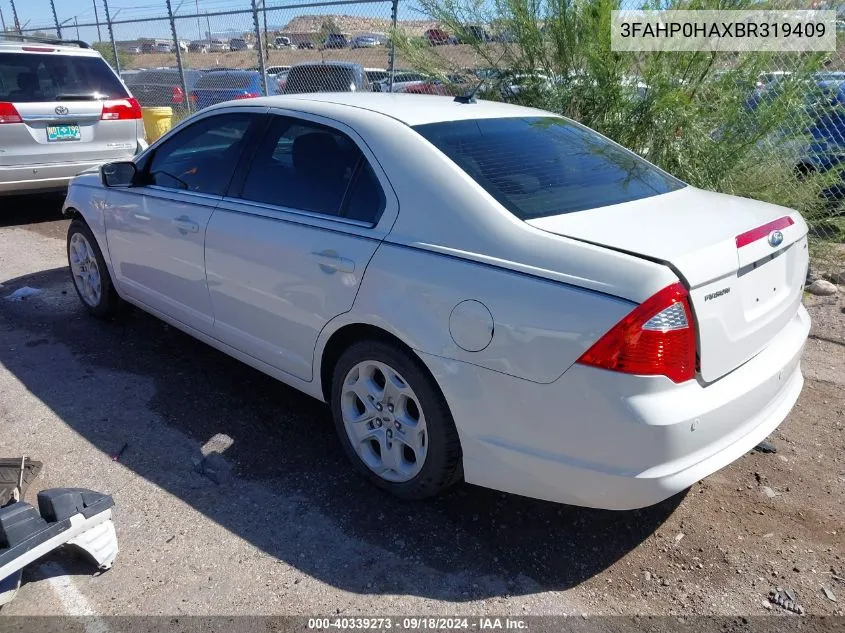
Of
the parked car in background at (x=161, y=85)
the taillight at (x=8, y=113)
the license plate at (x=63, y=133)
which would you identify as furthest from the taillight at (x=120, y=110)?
the parked car in background at (x=161, y=85)

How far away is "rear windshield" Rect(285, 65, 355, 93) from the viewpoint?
10266 mm

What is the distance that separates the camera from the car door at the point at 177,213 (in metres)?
3.84

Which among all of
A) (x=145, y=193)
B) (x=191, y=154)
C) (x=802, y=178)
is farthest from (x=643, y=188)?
(x=802, y=178)

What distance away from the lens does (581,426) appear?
2373mm

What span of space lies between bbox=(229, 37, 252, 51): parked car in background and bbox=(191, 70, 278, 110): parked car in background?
453mm

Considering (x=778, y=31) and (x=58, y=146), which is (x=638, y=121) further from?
(x=58, y=146)

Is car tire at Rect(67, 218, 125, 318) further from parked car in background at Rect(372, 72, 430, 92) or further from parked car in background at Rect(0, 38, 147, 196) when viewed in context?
parked car in background at Rect(372, 72, 430, 92)

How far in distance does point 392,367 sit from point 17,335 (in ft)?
11.4

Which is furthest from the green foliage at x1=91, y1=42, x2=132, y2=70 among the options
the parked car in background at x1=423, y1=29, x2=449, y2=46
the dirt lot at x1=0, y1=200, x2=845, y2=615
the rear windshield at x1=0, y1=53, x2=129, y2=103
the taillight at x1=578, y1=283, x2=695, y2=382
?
the taillight at x1=578, y1=283, x2=695, y2=382

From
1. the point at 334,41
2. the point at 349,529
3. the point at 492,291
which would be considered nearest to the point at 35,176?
the point at 334,41

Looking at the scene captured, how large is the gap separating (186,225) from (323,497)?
5.70 feet

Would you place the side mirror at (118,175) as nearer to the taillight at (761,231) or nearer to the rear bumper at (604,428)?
the rear bumper at (604,428)

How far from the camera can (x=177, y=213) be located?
13.1ft

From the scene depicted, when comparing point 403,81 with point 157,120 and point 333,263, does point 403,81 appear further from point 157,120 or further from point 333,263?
point 157,120
